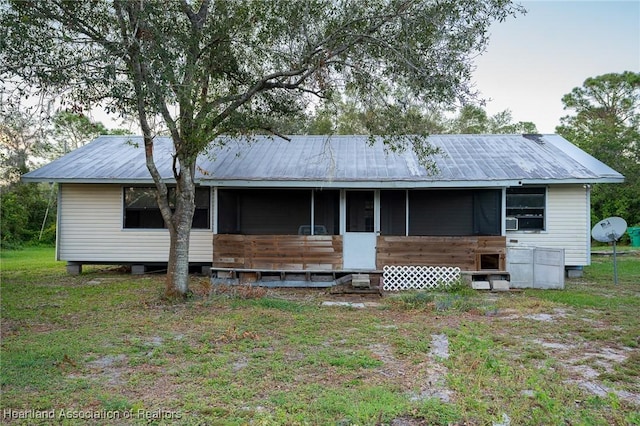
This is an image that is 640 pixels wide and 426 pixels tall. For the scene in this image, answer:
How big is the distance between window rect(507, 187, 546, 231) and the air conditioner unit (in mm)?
136

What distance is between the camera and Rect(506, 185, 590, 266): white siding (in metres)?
11.7

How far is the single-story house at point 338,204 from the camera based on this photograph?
10.4 meters

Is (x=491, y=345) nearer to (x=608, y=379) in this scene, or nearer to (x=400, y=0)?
(x=608, y=379)

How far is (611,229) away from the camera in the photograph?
35.8ft

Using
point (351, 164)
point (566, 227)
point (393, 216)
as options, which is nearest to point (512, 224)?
point (566, 227)

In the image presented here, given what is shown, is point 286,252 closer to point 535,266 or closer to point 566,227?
point 535,266

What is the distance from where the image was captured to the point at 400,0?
762 centimetres

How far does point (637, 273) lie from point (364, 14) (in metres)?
10.5

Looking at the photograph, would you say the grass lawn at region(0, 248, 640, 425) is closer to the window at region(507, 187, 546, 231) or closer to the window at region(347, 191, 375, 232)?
the window at region(507, 187, 546, 231)

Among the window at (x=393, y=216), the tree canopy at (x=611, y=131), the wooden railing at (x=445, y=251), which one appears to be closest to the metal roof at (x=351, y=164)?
the wooden railing at (x=445, y=251)

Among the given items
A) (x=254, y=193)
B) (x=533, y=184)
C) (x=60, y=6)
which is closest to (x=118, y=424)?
(x=60, y=6)

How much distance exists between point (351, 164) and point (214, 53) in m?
4.84

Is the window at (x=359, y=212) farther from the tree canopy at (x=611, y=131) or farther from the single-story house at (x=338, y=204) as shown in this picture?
the tree canopy at (x=611, y=131)

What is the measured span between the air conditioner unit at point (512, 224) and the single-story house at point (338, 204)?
27 mm
